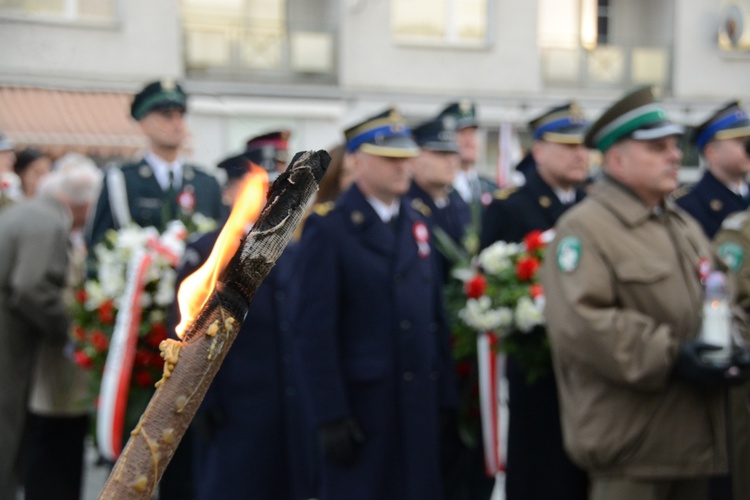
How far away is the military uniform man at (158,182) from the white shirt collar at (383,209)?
145 centimetres

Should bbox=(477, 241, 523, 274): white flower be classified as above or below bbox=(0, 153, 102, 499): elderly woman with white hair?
above

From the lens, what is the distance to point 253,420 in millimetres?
5109

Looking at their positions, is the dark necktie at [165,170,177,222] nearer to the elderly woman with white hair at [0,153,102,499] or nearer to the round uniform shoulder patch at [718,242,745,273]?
the elderly woman with white hair at [0,153,102,499]

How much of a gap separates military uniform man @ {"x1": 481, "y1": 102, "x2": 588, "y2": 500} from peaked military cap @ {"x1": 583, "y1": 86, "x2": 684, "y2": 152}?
1.28m

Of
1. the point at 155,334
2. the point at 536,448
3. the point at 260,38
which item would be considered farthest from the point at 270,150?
the point at 260,38

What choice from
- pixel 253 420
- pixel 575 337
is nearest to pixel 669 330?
pixel 575 337

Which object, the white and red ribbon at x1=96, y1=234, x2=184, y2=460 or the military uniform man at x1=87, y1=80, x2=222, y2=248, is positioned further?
the military uniform man at x1=87, y1=80, x2=222, y2=248

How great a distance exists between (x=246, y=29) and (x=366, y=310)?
15344 mm

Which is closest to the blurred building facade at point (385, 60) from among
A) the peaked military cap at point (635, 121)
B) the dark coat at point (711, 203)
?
the dark coat at point (711, 203)

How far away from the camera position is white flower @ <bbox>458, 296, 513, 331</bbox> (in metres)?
5.11

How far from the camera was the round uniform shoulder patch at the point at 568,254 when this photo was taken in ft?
13.3

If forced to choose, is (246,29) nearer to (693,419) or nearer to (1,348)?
(1,348)

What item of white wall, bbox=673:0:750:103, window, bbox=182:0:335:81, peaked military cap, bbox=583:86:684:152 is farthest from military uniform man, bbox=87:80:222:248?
white wall, bbox=673:0:750:103

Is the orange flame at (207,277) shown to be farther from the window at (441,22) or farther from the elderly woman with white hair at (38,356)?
the window at (441,22)
